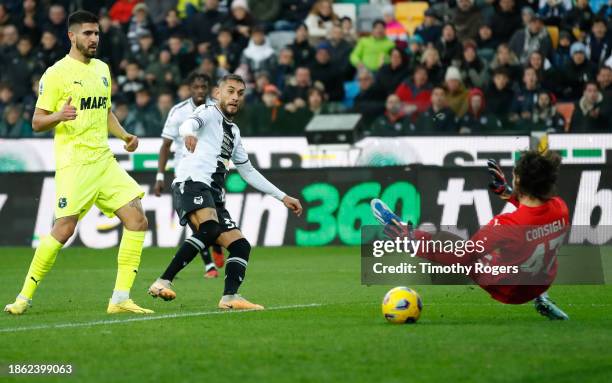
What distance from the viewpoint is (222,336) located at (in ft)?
27.7

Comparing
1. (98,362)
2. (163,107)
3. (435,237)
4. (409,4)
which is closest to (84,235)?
(163,107)

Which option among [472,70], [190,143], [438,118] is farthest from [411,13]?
[190,143]

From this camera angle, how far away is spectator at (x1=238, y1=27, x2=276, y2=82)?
79.4ft

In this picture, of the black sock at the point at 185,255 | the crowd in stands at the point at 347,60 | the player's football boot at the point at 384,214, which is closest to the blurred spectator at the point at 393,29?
the crowd in stands at the point at 347,60

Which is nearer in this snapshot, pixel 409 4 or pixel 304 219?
pixel 304 219

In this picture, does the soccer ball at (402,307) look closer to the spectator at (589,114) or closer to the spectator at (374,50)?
the spectator at (589,114)

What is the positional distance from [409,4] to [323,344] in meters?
18.5

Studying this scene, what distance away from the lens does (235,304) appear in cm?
1056

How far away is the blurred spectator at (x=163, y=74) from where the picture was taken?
24.0 m

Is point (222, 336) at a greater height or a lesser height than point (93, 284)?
greater

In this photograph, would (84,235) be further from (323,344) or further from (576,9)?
(323,344)

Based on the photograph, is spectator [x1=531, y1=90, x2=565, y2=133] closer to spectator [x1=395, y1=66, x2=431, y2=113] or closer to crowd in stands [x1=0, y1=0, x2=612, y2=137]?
crowd in stands [x1=0, y1=0, x2=612, y2=137]

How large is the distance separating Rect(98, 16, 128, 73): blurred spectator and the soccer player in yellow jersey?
590 inches

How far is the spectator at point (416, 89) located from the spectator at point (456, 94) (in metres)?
0.39
